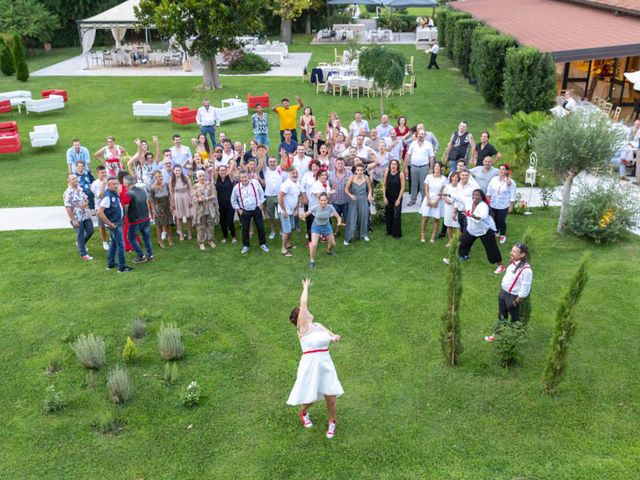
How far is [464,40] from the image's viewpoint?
26875mm

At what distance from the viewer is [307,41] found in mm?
40469

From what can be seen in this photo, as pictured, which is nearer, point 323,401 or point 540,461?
point 540,461

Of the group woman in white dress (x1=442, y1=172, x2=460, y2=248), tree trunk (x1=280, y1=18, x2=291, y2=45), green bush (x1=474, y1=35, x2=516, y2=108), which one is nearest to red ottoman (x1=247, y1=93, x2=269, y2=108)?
green bush (x1=474, y1=35, x2=516, y2=108)

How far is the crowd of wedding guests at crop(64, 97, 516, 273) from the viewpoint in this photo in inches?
399

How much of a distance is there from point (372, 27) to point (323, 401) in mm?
42332

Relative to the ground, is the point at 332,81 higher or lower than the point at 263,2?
lower

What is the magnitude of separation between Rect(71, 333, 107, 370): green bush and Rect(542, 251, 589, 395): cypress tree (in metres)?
5.39

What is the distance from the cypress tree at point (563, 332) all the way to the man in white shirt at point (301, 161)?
5.98 meters

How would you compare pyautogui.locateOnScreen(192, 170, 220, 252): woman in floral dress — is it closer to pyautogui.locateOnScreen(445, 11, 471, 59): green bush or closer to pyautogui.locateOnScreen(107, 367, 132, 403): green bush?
pyautogui.locateOnScreen(107, 367, 132, 403): green bush

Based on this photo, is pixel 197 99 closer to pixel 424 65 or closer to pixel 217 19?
pixel 217 19

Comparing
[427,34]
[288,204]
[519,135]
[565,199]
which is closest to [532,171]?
[519,135]

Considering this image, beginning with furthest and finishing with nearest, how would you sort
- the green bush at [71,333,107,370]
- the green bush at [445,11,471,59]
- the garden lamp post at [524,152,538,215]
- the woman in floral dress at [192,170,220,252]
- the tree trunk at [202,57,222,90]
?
the green bush at [445,11,471,59]
the tree trunk at [202,57,222,90]
the garden lamp post at [524,152,538,215]
the woman in floral dress at [192,170,220,252]
the green bush at [71,333,107,370]

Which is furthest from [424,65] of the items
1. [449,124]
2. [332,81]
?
[449,124]

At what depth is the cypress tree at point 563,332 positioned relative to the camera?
6.31 metres
